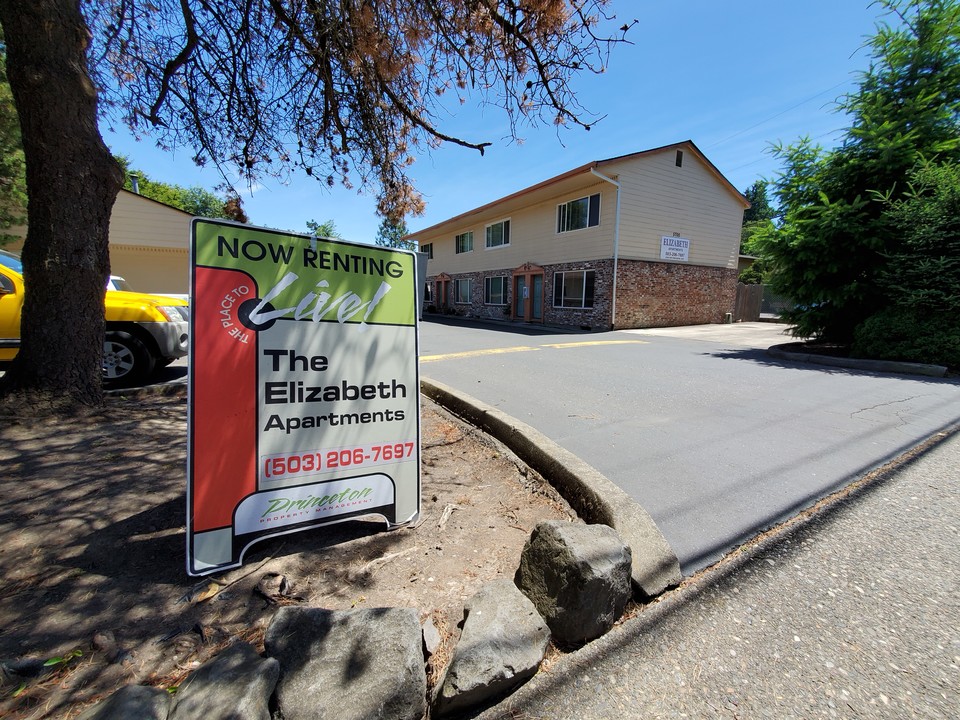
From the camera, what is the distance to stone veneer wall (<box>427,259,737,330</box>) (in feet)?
49.5

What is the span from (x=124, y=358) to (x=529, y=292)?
49.5 ft

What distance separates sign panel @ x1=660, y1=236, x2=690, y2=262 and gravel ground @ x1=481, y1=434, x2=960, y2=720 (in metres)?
14.8

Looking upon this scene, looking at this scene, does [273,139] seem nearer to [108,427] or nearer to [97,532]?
[108,427]

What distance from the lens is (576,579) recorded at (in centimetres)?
178

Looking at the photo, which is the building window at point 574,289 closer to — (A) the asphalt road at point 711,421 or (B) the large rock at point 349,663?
(A) the asphalt road at point 711,421

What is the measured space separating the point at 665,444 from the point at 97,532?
13.7ft

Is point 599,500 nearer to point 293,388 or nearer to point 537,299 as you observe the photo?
point 293,388

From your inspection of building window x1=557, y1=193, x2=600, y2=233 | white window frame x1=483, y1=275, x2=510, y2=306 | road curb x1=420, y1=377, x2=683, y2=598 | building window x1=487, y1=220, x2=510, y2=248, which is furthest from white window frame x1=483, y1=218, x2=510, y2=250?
road curb x1=420, y1=377, x2=683, y2=598

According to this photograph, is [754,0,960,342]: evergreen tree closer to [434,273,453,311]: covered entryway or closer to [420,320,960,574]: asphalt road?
[420,320,960,574]: asphalt road

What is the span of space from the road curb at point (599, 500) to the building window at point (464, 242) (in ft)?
66.1

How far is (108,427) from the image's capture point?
382 centimetres

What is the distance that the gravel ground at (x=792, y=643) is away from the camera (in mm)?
1513

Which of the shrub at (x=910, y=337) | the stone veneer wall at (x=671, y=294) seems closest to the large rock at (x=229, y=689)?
the shrub at (x=910, y=337)

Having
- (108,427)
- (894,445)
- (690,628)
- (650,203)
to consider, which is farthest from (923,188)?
(108,427)
